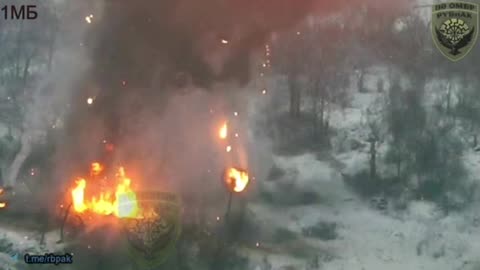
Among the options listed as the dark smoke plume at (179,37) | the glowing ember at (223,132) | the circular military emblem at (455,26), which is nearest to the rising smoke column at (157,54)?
the dark smoke plume at (179,37)

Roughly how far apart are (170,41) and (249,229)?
779cm

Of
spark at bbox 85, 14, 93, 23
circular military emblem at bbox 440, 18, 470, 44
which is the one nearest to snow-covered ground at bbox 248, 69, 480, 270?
circular military emblem at bbox 440, 18, 470, 44

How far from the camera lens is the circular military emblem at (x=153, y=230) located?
61.7 ft

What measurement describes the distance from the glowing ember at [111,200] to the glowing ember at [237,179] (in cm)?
363

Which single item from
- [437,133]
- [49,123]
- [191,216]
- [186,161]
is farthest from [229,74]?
[437,133]

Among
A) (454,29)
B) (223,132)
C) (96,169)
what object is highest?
(454,29)

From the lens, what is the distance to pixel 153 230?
18766 millimetres

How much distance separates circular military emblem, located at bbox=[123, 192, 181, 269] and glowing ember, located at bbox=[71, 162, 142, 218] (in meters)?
A: 0.34

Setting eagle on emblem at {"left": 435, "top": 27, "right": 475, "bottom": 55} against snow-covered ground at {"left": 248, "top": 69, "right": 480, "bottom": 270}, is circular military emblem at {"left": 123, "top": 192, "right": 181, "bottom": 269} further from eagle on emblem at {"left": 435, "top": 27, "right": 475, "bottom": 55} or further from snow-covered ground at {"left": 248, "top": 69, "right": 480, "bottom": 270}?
eagle on emblem at {"left": 435, "top": 27, "right": 475, "bottom": 55}

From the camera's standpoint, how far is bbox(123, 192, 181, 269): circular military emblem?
61.7 ft

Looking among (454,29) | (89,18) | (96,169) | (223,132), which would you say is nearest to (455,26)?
(454,29)

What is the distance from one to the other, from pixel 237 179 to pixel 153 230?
12.8ft

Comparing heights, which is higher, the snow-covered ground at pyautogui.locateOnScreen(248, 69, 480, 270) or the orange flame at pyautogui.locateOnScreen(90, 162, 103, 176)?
the orange flame at pyautogui.locateOnScreen(90, 162, 103, 176)

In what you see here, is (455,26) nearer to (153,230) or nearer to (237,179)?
(237,179)
